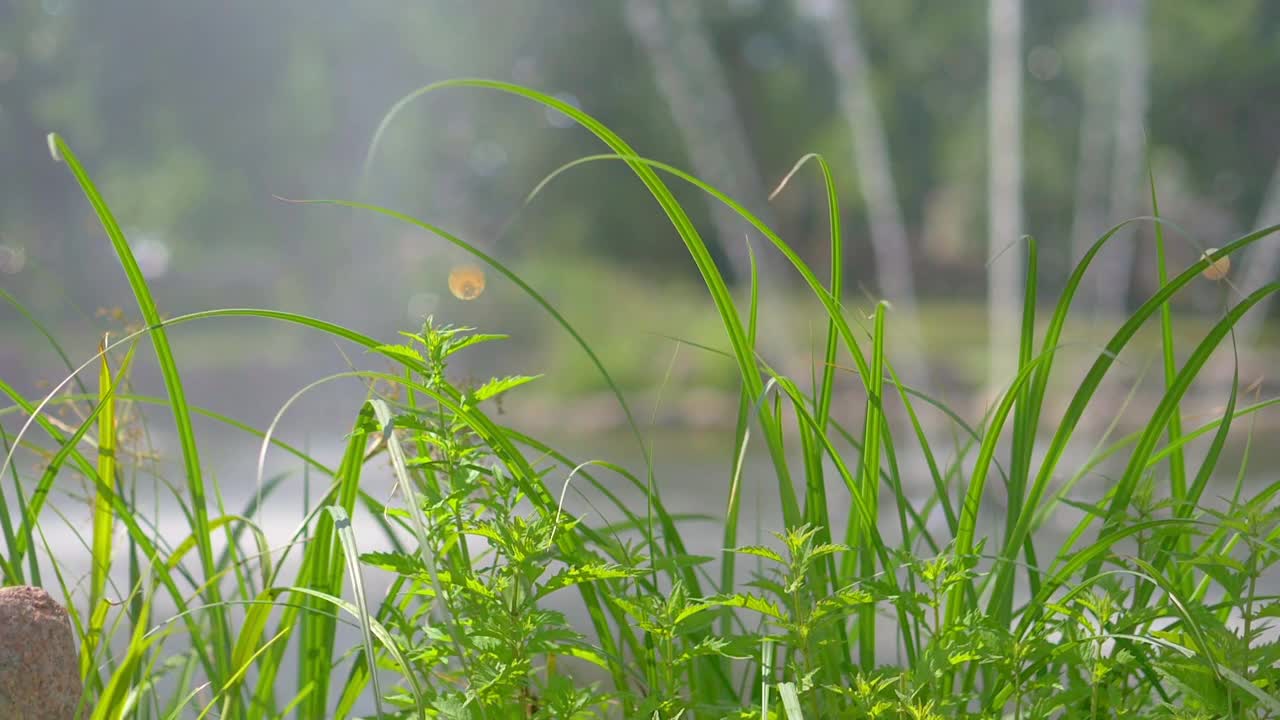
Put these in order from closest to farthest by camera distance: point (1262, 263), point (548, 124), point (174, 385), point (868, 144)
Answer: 1. point (174, 385)
2. point (1262, 263)
3. point (868, 144)
4. point (548, 124)

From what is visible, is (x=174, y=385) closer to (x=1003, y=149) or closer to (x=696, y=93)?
(x=1003, y=149)

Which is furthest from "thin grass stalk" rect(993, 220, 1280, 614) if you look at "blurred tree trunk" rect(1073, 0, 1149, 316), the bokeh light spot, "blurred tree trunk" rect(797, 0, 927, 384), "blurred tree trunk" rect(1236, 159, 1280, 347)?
"blurred tree trunk" rect(797, 0, 927, 384)

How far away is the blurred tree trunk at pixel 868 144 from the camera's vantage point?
52.2 feet

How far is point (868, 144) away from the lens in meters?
15.8

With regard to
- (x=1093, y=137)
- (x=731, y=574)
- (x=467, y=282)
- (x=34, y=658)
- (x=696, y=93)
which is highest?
(x=696, y=93)

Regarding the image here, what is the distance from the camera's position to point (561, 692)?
2.06ft

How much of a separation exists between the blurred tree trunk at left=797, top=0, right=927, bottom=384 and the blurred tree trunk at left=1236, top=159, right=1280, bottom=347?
385cm

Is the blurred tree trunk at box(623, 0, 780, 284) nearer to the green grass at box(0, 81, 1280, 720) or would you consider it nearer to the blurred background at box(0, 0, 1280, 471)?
the blurred background at box(0, 0, 1280, 471)

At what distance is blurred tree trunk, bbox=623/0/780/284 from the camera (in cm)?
1622

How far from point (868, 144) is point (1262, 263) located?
17.7 feet

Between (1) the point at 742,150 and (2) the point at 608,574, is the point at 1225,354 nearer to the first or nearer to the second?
(1) the point at 742,150

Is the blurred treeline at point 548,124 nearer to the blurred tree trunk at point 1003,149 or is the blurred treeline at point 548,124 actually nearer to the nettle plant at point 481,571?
the blurred tree trunk at point 1003,149

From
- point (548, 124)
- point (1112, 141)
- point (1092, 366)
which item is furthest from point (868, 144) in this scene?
point (1092, 366)

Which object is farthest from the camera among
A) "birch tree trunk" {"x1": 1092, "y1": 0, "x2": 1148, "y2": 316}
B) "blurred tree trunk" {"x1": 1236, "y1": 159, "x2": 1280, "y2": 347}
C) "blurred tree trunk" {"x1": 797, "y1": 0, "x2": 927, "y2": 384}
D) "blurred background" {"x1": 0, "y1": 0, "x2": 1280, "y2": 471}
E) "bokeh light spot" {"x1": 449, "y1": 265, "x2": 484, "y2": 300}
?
"blurred tree trunk" {"x1": 797, "y1": 0, "x2": 927, "y2": 384}
